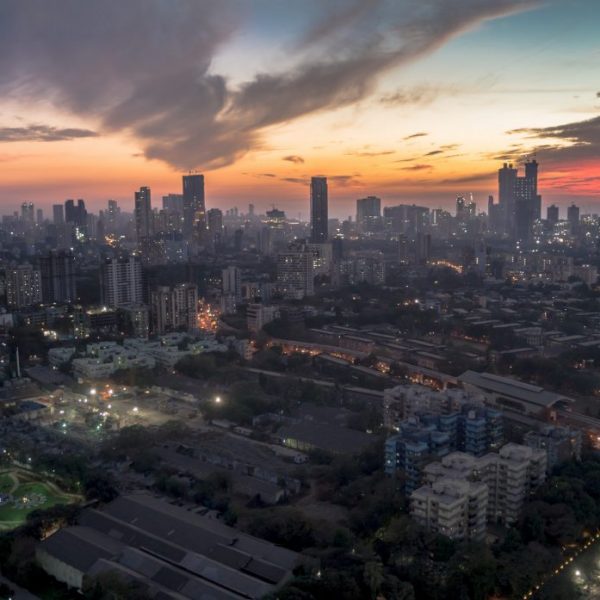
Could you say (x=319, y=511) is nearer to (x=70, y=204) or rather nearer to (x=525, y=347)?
(x=525, y=347)

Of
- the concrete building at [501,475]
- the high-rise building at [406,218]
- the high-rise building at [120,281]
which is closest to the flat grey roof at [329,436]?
the concrete building at [501,475]

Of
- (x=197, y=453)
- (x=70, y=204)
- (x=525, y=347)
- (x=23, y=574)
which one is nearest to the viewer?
(x=23, y=574)

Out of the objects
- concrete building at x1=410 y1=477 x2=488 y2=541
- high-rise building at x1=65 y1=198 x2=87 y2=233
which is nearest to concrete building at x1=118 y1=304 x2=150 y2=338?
concrete building at x1=410 y1=477 x2=488 y2=541

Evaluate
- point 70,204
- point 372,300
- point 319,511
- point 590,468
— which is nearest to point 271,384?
point 319,511

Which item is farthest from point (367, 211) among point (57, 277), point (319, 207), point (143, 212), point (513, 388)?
point (513, 388)

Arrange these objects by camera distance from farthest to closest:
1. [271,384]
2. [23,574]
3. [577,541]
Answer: [271,384]
[577,541]
[23,574]

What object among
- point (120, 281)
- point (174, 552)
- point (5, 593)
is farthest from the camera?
point (120, 281)

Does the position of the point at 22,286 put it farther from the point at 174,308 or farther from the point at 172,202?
the point at 172,202
